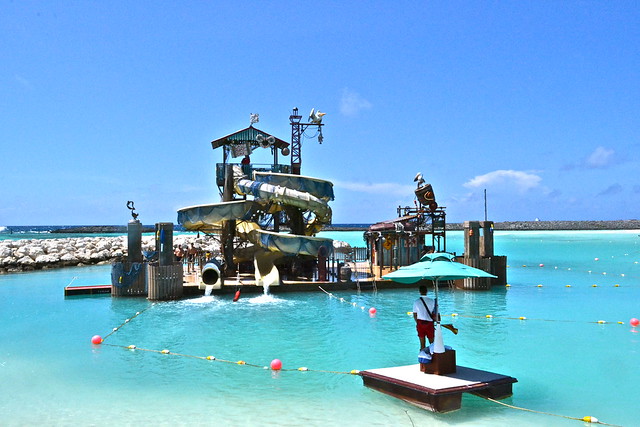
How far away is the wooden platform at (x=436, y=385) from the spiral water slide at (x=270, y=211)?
14.6 m

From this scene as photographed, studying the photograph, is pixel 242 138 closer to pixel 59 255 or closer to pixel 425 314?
pixel 425 314

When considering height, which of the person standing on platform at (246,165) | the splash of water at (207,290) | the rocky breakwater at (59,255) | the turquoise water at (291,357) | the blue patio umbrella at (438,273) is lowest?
the turquoise water at (291,357)

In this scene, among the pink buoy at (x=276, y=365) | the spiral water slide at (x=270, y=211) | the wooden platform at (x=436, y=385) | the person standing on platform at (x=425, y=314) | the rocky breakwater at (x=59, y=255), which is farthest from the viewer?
the rocky breakwater at (x=59, y=255)

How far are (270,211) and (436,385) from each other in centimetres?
1850

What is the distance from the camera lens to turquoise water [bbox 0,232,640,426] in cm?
1084

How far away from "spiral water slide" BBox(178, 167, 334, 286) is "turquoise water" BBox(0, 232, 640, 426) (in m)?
2.26

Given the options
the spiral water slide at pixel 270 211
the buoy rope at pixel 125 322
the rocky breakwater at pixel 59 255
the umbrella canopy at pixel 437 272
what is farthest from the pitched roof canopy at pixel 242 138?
the umbrella canopy at pixel 437 272

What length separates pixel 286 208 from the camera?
2800 cm

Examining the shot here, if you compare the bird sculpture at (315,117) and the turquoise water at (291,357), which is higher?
the bird sculpture at (315,117)

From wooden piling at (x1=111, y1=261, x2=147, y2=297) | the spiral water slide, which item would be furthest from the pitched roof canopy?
wooden piling at (x1=111, y1=261, x2=147, y2=297)

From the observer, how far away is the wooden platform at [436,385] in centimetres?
1009

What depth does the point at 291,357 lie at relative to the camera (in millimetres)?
14969

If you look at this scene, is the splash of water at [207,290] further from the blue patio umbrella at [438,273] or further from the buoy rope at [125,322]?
the blue patio umbrella at [438,273]

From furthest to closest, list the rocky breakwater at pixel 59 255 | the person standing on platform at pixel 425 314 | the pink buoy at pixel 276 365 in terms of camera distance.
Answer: the rocky breakwater at pixel 59 255, the pink buoy at pixel 276 365, the person standing on platform at pixel 425 314
